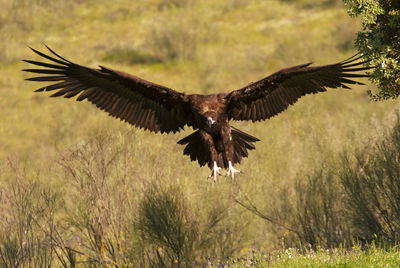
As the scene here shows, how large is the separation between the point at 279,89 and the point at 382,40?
1.60 metres

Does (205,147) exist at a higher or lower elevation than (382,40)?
lower

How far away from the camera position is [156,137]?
44.2 feet

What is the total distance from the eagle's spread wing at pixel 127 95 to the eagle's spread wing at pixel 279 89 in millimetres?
822

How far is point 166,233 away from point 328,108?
17050 mm

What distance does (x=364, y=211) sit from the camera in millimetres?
10695

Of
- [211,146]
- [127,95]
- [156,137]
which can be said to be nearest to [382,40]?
[211,146]

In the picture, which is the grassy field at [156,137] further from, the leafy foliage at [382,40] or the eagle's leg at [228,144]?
the eagle's leg at [228,144]

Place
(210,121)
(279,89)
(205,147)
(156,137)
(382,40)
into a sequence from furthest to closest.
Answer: (156,137), (279,89), (205,147), (382,40), (210,121)

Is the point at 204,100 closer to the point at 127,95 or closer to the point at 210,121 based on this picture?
the point at 210,121

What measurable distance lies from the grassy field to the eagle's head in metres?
2.08

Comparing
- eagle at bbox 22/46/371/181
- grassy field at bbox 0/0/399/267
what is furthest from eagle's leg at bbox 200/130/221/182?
grassy field at bbox 0/0/399/267

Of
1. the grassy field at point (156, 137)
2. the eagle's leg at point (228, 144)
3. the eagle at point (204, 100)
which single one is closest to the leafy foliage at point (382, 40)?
the eagle at point (204, 100)

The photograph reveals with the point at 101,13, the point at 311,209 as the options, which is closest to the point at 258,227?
the point at 311,209

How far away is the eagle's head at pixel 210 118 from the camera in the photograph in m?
7.34
